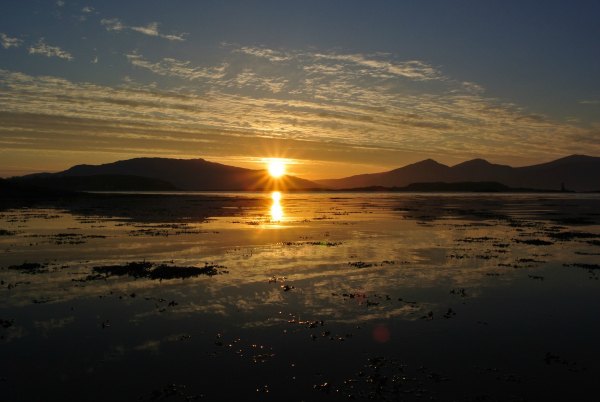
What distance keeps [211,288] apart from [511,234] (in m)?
39.7

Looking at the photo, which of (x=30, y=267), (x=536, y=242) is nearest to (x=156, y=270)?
(x=30, y=267)

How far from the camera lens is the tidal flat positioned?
1269 centimetres

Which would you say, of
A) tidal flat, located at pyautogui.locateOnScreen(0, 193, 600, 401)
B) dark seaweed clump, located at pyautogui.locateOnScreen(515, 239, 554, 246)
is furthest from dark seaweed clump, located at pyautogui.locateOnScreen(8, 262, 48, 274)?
dark seaweed clump, located at pyautogui.locateOnScreen(515, 239, 554, 246)

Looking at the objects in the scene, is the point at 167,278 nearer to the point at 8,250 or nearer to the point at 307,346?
the point at 307,346

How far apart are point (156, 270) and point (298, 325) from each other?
14265 millimetres

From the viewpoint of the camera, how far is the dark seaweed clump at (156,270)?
27375 mm

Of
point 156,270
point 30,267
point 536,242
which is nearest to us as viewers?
point 156,270

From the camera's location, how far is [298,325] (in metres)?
18.0

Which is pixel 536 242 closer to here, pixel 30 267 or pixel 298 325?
pixel 298 325

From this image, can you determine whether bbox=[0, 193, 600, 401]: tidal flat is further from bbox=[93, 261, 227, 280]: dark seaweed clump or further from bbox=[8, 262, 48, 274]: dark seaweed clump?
bbox=[8, 262, 48, 274]: dark seaweed clump

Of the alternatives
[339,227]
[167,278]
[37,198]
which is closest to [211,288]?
[167,278]

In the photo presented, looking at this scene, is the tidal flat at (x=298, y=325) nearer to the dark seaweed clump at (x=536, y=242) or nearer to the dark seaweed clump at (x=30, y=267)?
the dark seaweed clump at (x=30, y=267)

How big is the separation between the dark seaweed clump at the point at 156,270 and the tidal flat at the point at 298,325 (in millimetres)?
127

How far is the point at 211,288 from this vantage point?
24.1m
